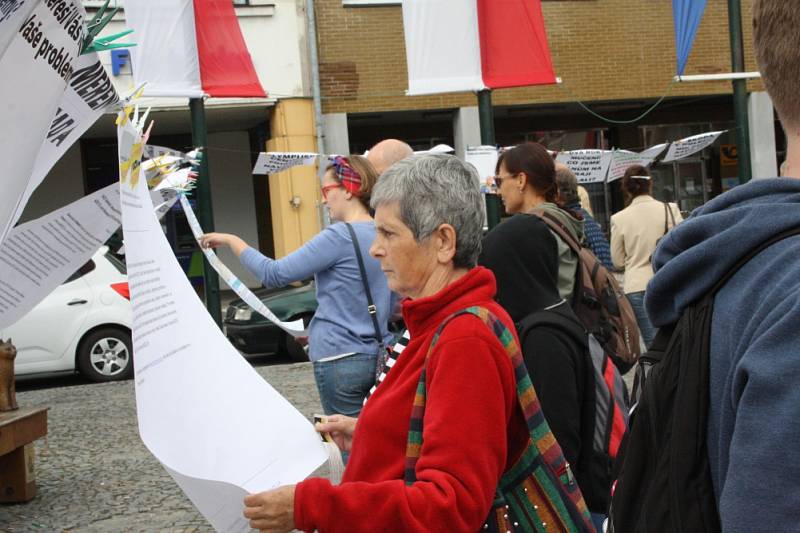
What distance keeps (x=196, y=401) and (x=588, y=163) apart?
410 inches

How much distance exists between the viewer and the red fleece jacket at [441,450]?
185 centimetres

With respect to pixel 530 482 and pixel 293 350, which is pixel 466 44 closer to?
pixel 293 350

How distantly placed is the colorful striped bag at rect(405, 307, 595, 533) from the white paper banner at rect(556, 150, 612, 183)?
981 centimetres

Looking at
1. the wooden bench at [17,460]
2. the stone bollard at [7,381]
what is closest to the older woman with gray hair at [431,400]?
the wooden bench at [17,460]

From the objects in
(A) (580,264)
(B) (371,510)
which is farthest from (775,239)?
(A) (580,264)

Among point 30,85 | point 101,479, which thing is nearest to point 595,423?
point 30,85

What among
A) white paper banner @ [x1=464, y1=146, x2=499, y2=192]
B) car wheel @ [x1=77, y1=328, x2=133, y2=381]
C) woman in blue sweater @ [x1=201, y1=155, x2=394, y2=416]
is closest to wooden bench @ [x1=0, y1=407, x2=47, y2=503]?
woman in blue sweater @ [x1=201, y1=155, x2=394, y2=416]

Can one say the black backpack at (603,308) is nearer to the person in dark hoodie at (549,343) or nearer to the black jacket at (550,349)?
the person in dark hoodie at (549,343)

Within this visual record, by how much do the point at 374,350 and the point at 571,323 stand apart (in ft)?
4.10

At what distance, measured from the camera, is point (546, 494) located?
2064 mm

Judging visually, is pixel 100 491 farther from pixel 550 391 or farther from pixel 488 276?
pixel 488 276

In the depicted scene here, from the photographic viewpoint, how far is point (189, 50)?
869 cm

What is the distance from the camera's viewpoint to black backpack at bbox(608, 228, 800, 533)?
1.31m

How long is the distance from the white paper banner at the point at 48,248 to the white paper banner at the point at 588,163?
9.65 meters
